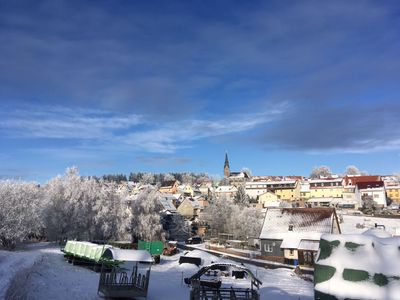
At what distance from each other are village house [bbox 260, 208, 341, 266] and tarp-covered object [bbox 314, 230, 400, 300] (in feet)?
119

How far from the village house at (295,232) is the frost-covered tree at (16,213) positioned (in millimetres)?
31080

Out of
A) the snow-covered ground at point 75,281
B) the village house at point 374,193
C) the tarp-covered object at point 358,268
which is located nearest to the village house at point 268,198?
the village house at point 374,193

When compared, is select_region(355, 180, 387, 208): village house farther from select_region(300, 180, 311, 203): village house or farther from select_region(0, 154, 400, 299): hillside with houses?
select_region(0, 154, 400, 299): hillside with houses

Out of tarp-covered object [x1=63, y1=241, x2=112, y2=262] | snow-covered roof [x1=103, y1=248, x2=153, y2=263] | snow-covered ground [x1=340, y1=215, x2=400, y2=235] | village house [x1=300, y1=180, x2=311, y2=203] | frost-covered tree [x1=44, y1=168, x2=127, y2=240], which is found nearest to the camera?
snow-covered roof [x1=103, y1=248, x2=153, y2=263]

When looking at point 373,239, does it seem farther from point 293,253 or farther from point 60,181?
point 60,181

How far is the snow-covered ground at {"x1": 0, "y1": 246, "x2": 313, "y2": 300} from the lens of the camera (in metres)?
19.6

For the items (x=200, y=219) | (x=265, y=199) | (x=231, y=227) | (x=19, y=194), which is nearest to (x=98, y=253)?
(x=19, y=194)

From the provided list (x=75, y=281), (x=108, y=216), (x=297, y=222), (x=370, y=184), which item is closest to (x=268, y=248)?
(x=297, y=222)

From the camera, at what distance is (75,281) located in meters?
26.7

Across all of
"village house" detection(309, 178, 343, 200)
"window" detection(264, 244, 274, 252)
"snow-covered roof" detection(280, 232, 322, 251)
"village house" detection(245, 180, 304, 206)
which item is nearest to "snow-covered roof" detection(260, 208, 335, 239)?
"snow-covered roof" detection(280, 232, 322, 251)

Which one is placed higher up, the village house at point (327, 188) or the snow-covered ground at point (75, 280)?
the village house at point (327, 188)

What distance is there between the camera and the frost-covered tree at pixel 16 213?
38878 mm

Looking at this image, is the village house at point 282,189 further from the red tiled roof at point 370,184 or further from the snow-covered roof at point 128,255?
the snow-covered roof at point 128,255

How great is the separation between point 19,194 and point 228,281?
2541 cm
